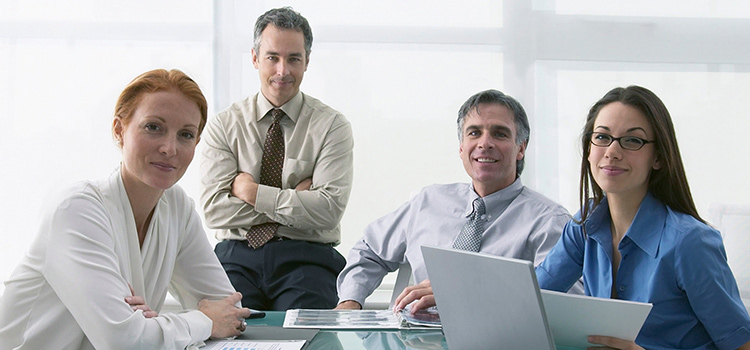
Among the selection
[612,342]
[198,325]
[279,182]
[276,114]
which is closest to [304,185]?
[279,182]

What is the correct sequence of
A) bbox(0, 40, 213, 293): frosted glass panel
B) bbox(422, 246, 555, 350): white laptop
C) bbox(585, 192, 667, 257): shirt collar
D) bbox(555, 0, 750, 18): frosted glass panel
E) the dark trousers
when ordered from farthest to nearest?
bbox(555, 0, 750, 18): frosted glass panel, bbox(0, 40, 213, 293): frosted glass panel, the dark trousers, bbox(585, 192, 667, 257): shirt collar, bbox(422, 246, 555, 350): white laptop

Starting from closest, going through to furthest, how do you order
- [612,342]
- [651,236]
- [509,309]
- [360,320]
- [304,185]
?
[509,309]
[612,342]
[651,236]
[360,320]
[304,185]

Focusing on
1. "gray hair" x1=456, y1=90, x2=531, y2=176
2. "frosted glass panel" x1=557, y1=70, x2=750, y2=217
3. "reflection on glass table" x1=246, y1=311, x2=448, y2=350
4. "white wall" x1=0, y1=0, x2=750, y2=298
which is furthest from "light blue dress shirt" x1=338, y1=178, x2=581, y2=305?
"frosted glass panel" x1=557, y1=70, x2=750, y2=217

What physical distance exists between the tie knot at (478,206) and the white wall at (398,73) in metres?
1.63

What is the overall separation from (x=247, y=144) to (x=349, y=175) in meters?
0.48

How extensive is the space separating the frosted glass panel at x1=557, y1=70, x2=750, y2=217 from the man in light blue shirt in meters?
1.65

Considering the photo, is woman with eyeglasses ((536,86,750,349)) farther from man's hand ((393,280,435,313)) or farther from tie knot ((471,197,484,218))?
tie knot ((471,197,484,218))

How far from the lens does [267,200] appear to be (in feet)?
9.15

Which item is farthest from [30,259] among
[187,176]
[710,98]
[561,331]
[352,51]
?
[710,98]

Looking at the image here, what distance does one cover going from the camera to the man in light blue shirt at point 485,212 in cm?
221

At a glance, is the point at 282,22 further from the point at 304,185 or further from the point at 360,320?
the point at 360,320

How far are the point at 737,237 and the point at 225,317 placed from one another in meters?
1.97

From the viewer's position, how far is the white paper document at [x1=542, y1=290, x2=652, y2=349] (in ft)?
3.76

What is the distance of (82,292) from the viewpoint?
144cm
